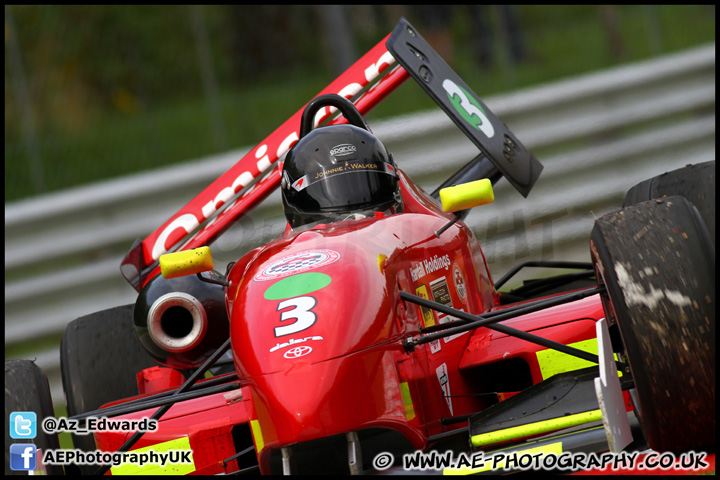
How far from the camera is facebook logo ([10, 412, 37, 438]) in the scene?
345cm

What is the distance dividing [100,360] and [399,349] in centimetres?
247

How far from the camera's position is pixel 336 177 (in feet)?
13.7

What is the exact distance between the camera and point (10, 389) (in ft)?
11.8

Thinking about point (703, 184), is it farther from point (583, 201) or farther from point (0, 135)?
point (0, 135)

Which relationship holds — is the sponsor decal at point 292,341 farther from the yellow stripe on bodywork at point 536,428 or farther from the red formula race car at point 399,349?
the yellow stripe on bodywork at point 536,428

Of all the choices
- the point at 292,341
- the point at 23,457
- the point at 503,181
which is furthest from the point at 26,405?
the point at 503,181

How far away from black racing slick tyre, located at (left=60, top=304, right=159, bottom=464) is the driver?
1.53 m

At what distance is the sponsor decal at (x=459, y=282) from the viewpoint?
4.19 metres

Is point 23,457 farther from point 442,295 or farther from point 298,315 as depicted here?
point 442,295

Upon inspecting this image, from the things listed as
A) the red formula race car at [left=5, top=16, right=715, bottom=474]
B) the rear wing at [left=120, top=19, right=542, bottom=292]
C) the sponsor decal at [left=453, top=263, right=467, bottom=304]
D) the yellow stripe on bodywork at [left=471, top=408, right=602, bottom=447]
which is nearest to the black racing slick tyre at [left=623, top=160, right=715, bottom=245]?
the red formula race car at [left=5, top=16, right=715, bottom=474]

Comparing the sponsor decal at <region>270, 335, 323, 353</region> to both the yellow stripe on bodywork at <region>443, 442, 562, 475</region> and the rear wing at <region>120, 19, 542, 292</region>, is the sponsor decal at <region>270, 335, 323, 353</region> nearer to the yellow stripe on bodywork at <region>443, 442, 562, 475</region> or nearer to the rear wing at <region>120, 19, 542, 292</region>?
the yellow stripe on bodywork at <region>443, 442, 562, 475</region>

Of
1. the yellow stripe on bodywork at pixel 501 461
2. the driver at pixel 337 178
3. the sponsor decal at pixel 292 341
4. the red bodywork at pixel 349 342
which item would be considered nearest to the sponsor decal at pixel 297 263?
the red bodywork at pixel 349 342

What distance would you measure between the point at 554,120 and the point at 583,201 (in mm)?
743

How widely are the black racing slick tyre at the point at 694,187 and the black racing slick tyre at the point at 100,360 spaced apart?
108 inches
